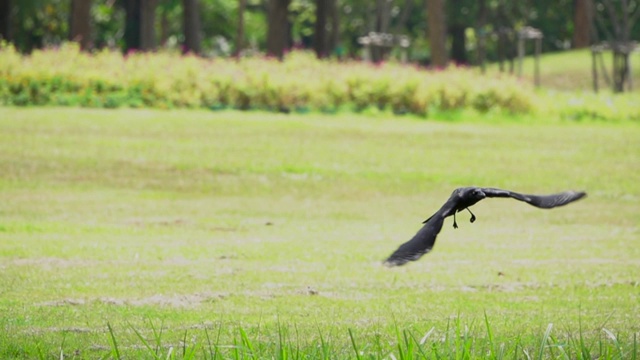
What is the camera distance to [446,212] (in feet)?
17.5

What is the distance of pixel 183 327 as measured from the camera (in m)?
8.08

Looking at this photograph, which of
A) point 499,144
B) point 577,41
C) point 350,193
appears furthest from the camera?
point 577,41

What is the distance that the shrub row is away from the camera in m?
26.0

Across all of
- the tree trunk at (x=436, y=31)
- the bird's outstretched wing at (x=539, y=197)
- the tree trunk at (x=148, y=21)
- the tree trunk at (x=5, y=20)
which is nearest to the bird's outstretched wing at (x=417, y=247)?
the bird's outstretched wing at (x=539, y=197)

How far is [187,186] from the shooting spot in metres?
18.1

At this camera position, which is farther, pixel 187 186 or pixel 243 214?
pixel 187 186

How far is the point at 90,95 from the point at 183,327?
Answer: 1849 cm

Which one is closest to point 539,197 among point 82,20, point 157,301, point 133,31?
point 157,301

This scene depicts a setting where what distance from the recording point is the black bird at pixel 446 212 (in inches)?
201

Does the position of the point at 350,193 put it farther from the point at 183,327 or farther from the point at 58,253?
the point at 183,327

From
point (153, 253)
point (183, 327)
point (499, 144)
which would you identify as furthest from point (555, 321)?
point (499, 144)

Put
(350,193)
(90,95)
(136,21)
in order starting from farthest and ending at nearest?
(136,21) → (90,95) → (350,193)

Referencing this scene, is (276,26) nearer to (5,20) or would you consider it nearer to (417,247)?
(5,20)

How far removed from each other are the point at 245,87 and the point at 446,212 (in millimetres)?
21616
